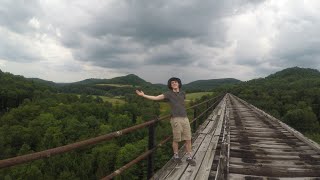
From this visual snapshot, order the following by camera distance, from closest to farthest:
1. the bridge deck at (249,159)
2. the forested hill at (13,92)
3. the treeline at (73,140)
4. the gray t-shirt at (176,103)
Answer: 1. the bridge deck at (249,159)
2. the gray t-shirt at (176,103)
3. the treeline at (73,140)
4. the forested hill at (13,92)

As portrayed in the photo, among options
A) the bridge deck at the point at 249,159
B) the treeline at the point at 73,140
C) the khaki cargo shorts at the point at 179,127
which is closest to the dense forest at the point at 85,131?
the treeline at the point at 73,140

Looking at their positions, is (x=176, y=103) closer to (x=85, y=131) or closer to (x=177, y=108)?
(x=177, y=108)

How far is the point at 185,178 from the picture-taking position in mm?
5617

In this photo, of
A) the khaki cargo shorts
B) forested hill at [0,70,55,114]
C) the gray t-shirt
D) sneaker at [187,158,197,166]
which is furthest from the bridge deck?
forested hill at [0,70,55,114]

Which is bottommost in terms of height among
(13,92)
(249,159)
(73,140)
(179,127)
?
(73,140)

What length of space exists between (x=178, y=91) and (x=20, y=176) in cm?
5562

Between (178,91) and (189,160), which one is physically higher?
(178,91)

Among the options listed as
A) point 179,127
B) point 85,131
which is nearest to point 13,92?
point 85,131

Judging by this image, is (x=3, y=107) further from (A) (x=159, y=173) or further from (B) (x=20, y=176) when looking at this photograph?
(A) (x=159, y=173)

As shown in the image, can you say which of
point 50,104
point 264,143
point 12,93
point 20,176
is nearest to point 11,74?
point 12,93

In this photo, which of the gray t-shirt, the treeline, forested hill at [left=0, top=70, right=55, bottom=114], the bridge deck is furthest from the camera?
forested hill at [left=0, top=70, right=55, bottom=114]

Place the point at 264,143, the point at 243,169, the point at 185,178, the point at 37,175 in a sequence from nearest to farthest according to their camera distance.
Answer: the point at 185,178, the point at 243,169, the point at 264,143, the point at 37,175

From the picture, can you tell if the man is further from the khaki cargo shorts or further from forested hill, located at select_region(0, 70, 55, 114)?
forested hill, located at select_region(0, 70, 55, 114)

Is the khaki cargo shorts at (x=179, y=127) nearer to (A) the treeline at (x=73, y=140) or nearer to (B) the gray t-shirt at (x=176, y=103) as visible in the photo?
(B) the gray t-shirt at (x=176, y=103)
